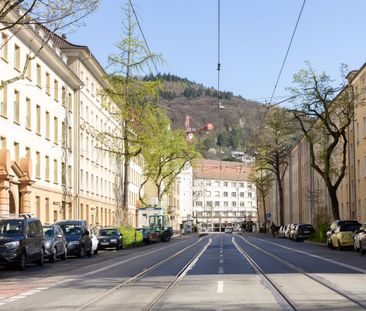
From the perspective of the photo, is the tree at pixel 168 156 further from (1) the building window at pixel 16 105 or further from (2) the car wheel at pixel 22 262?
(2) the car wheel at pixel 22 262

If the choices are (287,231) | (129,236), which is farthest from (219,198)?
(129,236)

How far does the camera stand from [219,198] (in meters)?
179

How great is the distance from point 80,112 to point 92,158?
23.4 feet

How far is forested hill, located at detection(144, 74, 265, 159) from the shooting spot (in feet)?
418

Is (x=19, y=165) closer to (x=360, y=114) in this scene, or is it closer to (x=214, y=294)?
(x=214, y=294)

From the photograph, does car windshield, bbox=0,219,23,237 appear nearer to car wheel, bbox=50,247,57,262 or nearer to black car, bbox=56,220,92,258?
car wheel, bbox=50,247,57,262

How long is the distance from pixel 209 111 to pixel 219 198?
43011mm

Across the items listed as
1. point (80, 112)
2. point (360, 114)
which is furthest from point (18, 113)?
point (360, 114)

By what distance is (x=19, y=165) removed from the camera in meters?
40.8

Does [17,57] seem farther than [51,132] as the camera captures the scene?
No

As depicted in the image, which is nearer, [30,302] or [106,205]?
[30,302]

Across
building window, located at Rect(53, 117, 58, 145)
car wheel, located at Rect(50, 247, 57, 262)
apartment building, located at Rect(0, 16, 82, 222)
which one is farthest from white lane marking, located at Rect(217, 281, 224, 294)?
building window, located at Rect(53, 117, 58, 145)

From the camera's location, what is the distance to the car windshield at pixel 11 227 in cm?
2508

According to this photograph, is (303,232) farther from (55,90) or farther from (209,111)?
(209,111)
